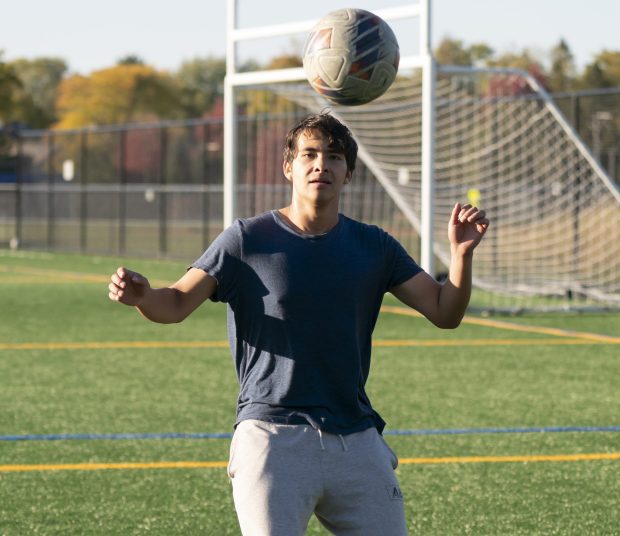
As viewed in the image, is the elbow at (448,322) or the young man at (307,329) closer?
the young man at (307,329)

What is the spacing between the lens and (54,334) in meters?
13.6

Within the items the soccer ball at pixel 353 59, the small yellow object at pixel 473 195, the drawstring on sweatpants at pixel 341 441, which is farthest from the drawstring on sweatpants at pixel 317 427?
the small yellow object at pixel 473 195

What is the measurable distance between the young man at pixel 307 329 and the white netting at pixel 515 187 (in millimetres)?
12688

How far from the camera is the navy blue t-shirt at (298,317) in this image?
155 inches

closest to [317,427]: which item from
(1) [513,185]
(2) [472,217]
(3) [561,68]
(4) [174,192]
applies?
(2) [472,217]

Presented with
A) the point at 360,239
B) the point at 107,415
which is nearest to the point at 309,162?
the point at 360,239

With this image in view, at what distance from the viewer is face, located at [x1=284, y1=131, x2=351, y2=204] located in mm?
3955

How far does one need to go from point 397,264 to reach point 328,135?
1.51 ft

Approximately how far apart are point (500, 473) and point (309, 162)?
3.43 metres

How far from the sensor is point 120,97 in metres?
117

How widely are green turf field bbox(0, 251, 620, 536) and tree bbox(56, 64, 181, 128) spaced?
102 m

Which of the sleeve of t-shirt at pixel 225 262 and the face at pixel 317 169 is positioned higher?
the face at pixel 317 169

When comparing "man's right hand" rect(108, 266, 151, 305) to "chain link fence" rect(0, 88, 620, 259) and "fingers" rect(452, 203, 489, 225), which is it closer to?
"fingers" rect(452, 203, 489, 225)

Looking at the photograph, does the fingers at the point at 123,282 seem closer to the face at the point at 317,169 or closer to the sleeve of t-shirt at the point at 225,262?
the sleeve of t-shirt at the point at 225,262
